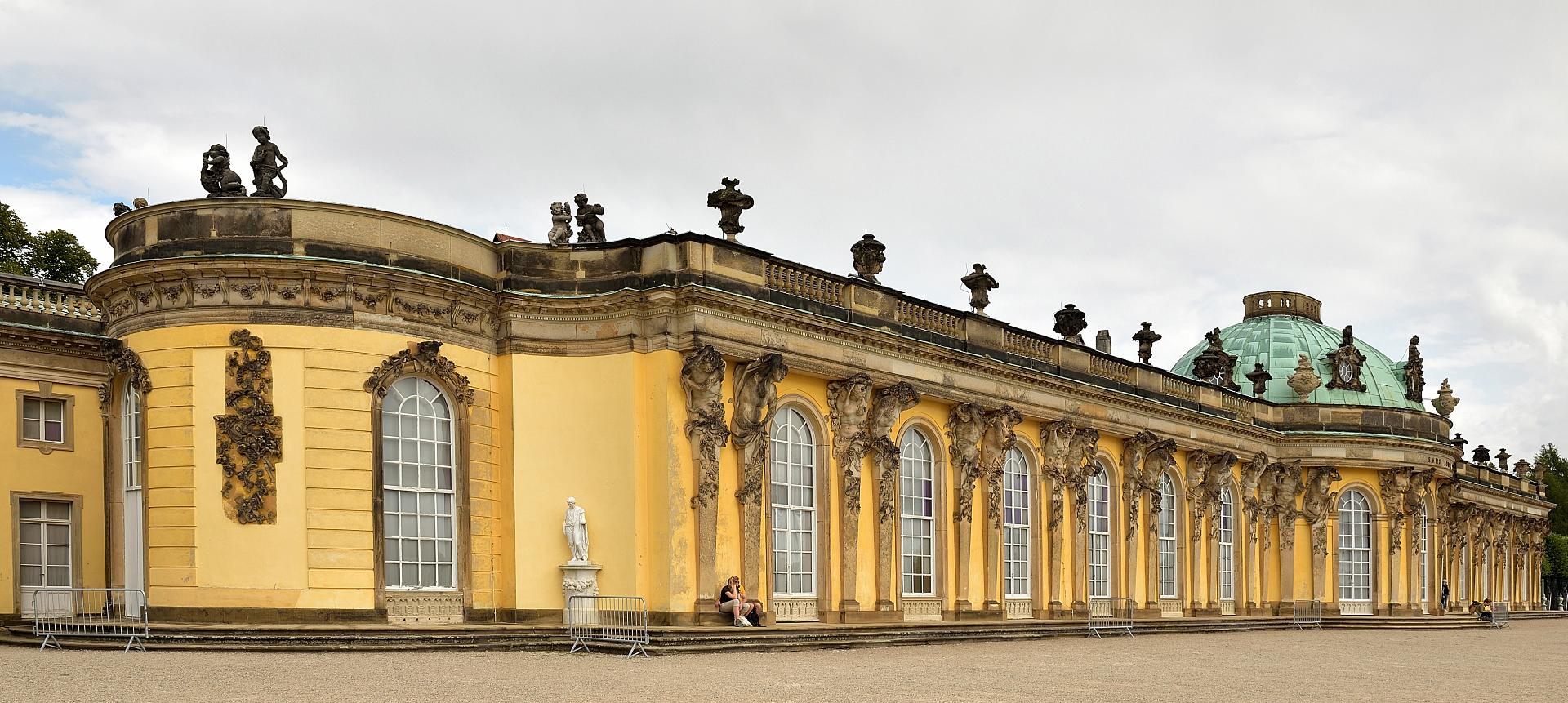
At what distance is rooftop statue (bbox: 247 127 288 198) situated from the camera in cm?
2223

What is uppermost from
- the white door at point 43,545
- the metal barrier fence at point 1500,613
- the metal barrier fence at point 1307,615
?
the white door at point 43,545

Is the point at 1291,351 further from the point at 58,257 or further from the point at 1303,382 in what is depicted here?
the point at 58,257

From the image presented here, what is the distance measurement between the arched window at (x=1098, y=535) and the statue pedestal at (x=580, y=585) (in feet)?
48.9

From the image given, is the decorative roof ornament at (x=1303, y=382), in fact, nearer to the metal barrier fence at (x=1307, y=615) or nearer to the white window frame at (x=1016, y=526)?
the metal barrier fence at (x=1307, y=615)

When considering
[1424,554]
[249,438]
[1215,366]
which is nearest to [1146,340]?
[1215,366]

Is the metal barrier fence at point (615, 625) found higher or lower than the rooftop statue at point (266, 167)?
lower

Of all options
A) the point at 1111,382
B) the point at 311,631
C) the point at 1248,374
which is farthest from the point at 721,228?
the point at 1248,374

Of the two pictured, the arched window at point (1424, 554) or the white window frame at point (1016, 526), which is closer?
the white window frame at point (1016, 526)

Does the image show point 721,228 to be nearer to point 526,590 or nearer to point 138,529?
point 526,590

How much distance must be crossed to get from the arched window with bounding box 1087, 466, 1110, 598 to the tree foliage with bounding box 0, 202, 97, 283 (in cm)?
2490

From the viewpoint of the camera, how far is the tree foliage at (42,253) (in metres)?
34.1

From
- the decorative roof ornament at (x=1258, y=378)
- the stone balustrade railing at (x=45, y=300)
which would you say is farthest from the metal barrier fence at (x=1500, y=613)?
the stone balustrade railing at (x=45, y=300)

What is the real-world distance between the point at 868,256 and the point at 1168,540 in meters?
14.8

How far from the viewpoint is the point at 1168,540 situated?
126 ft
